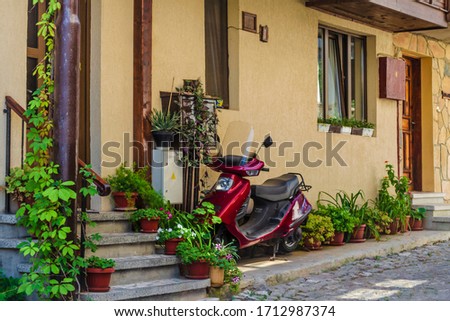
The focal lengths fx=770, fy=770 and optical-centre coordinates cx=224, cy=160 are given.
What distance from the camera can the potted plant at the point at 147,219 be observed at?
6824mm

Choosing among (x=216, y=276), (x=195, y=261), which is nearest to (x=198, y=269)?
(x=195, y=261)

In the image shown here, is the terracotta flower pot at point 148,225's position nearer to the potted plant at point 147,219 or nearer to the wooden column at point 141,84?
the potted plant at point 147,219

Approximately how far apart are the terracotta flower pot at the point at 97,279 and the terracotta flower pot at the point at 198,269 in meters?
0.92

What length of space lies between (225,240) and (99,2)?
2.63 meters

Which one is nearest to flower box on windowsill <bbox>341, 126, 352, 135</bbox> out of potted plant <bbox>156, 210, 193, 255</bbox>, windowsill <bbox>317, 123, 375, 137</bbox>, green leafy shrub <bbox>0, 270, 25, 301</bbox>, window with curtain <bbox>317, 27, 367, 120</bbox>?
windowsill <bbox>317, 123, 375, 137</bbox>

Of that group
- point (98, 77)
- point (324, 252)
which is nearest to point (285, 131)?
point (324, 252)

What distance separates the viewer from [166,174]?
7551 mm

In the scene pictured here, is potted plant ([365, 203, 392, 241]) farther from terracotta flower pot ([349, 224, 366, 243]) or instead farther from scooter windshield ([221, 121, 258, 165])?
scooter windshield ([221, 121, 258, 165])

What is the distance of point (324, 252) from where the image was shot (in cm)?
894

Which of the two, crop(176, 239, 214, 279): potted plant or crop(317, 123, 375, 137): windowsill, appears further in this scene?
crop(317, 123, 375, 137): windowsill

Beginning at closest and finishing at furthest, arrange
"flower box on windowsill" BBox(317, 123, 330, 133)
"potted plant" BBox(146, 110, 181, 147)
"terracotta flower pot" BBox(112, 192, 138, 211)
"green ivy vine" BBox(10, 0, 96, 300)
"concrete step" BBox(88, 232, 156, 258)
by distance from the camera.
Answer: "green ivy vine" BBox(10, 0, 96, 300) → "concrete step" BBox(88, 232, 156, 258) → "terracotta flower pot" BBox(112, 192, 138, 211) → "potted plant" BBox(146, 110, 181, 147) → "flower box on windowsill" BBox(317, 123, 330, 133)

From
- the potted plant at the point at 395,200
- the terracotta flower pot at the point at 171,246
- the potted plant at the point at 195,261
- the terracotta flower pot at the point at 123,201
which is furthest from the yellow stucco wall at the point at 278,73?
the potted plant at the point at 195,261

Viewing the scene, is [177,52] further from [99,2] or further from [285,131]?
[285,131]

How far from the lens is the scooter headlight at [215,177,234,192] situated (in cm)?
761
